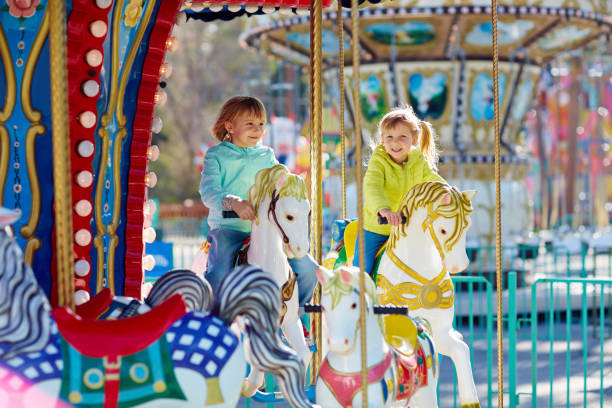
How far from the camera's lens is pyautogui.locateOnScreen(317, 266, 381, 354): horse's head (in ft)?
10.1

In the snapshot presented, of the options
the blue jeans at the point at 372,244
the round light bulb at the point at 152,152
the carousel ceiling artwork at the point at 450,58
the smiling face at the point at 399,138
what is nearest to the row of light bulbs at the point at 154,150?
the round light bulb at the point at 152,152

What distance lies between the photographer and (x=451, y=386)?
282 inches

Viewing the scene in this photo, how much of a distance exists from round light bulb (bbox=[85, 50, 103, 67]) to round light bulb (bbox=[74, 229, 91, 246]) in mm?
636

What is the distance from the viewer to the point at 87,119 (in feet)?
10.5

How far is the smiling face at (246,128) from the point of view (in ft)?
14.8

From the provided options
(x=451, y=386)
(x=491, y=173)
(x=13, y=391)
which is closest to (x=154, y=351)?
(x=13, y=391)

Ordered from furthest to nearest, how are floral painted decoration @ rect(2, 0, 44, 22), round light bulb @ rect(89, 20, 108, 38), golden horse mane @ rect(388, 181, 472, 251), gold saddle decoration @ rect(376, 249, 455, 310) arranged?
gold saddle decoration @ rect(376, 249, 455, 310), golden horse mane @ rect(388, 181, 472, 251), round light bulb @ rect(89, 20, 108, 38), floral painted decoration @ rect(2, 0, 44, 22)

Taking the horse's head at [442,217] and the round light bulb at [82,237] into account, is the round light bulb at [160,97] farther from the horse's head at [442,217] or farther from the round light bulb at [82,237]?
the horse's head at [442,217]

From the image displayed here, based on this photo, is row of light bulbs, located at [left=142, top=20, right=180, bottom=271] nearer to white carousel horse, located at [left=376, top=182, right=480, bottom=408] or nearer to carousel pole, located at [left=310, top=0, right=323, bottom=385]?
carousel pole, located at [left=310, top=0, right=323, bottom=385]

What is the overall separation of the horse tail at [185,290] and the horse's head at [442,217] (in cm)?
145

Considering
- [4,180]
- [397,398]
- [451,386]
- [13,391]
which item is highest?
[4,180]

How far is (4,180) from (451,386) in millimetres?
5003

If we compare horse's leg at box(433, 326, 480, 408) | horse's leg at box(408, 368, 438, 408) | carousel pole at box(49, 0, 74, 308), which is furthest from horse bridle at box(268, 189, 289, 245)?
carousel pole at box(49, 0, 74, 308)

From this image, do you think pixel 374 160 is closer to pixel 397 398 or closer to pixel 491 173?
pixel 397 398
